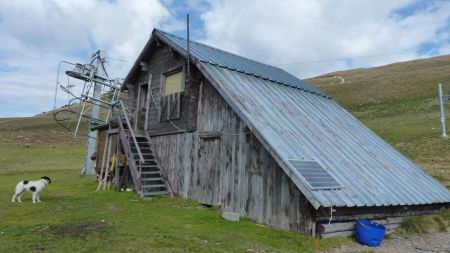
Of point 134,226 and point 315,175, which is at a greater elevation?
point 315,175

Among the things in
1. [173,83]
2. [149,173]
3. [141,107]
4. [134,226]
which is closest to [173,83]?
[173,83]

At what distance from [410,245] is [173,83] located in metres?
12.0

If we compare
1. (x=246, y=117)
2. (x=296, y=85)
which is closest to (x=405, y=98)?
(x=296, y=85)

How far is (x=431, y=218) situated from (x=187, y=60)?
11.0 metres

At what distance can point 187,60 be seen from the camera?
16.5 metres

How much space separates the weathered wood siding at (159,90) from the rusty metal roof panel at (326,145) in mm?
1887

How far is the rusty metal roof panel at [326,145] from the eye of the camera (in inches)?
439

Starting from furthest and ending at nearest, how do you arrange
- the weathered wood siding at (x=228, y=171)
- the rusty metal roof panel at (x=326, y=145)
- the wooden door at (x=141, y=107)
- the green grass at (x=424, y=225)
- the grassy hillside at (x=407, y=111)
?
the grassy hillside at (x=407, y=111)
the wooden door at (x=141, y=107)
the green grass at (x=424, y=225)
the weathered wood siding at (x=228, y=171)
the rusty metal roof panel at (x=326, y=145)

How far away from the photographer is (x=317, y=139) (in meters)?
13.7

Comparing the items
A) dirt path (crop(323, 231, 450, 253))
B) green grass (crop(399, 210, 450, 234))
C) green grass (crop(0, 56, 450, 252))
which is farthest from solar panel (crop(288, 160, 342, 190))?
green grass (crop(399, 210, 450, 234))

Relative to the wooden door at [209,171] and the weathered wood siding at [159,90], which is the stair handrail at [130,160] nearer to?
the weathered wood siding at [159,90]

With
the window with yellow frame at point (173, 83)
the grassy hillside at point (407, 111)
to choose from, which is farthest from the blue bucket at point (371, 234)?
the grassy hillside at point (407, 111)

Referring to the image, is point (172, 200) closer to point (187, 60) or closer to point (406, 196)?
point (187, 60)

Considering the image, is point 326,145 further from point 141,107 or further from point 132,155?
point 141,107
